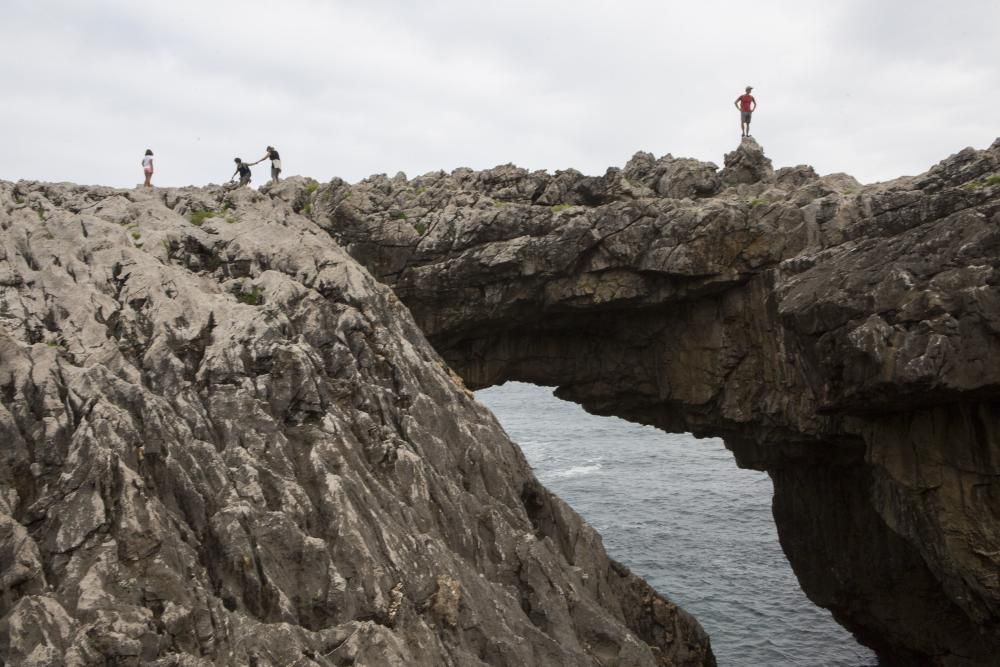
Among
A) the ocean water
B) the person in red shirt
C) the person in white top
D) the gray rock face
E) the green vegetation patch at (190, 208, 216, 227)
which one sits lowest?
the ocean water

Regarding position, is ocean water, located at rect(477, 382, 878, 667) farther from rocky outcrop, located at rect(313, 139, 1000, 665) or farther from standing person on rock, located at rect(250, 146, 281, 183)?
standing person on rock, located at rect(250, 146, 281, 183)

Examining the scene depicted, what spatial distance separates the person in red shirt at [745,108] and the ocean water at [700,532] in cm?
2736

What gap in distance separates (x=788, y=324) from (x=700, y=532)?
39.8 metres

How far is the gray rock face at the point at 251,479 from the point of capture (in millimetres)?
21266

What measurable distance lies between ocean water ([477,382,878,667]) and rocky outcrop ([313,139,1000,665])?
5067 mm

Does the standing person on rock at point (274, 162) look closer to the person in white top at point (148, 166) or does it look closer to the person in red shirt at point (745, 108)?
the person in white top at point (148, 166)

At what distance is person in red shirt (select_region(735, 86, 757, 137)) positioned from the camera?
47.3 m

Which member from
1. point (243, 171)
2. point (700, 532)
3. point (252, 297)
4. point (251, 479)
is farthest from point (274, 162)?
point (700, 532)

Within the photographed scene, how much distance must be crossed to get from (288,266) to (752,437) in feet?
76.8

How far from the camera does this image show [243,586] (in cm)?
2295

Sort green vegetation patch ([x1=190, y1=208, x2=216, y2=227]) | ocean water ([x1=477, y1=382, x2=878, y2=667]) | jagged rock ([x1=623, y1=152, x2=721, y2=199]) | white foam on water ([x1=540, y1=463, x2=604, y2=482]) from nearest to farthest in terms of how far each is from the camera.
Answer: green vegetation patch ([x1=190, y1=208, x2=216, y2=227]) < jagged rock ([x1=623, y1=152, x2=721, y2=199]) < ocean water ([x1=477, y1=382, x2=878, y2=667]) < white foam on water ([x1=540, y1=463, x2=604, y2=482])

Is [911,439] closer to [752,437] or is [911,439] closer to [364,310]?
[752,437]

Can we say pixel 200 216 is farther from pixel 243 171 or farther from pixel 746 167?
pixel 746 167

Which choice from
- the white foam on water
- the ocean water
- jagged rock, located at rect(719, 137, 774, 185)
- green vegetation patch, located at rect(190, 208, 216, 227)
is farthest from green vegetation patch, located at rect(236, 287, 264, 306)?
the white foam on water
